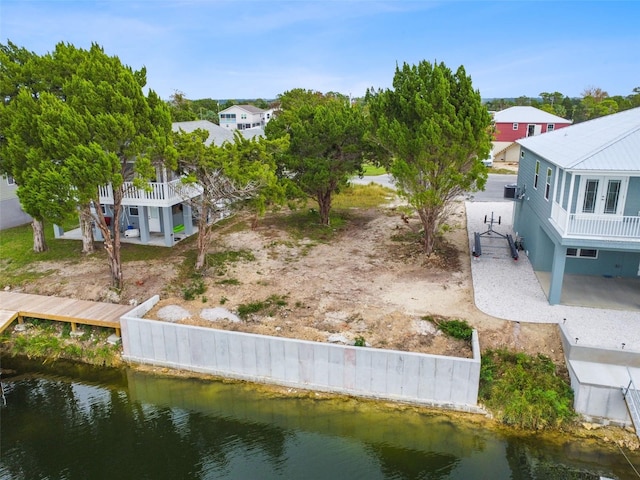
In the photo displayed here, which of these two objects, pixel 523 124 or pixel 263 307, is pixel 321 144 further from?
pixel 523 124

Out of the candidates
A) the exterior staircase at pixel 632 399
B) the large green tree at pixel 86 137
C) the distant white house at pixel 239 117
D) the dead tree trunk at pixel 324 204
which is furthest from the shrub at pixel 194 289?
the distant white house at pixel 239 117

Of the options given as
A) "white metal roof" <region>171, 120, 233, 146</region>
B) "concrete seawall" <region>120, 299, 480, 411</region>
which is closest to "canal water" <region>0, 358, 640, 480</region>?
"concrete seawall" <region>120, 299, 480, 411</region>

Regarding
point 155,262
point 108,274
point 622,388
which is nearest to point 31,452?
point 108,274

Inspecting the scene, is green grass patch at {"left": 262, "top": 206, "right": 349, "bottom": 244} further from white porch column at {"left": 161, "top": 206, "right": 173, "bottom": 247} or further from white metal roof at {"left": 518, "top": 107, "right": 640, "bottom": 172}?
white metal roof at {"left": 518, "top": 107, "right": 640, "bottom": 172}

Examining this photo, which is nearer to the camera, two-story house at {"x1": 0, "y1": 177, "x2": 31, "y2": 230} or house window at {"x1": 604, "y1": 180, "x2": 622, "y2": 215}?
house window at {"x1": 604, "y1": 180, "x2": 622, "y2": 215}

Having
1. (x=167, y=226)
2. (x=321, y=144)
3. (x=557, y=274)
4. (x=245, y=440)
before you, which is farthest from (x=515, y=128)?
(x=245, y=440)

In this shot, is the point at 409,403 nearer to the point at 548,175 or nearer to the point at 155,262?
the point at 548,175
